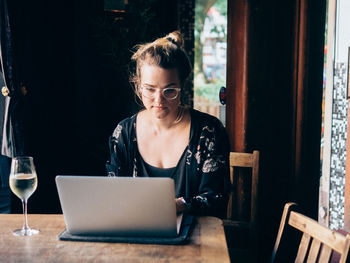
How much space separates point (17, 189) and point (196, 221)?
566 millimetres

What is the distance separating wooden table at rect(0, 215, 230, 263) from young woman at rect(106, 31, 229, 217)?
1.29 ft

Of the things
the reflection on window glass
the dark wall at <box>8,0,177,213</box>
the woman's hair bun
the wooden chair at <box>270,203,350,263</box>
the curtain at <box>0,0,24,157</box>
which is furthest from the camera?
the reflection on window glass

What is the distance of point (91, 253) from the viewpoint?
1.13m

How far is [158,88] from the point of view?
168 cm

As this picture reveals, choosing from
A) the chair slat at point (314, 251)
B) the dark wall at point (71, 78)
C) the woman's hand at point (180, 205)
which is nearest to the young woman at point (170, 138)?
the woman's hand at point (180, 205)

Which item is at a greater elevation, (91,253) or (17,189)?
(17,189)

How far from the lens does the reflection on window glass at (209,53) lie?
18.8 ft

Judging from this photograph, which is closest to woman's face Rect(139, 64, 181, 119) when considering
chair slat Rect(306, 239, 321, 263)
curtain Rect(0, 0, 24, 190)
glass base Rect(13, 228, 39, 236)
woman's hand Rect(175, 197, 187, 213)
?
woman's hand Rect(175, 197, 187, 213)

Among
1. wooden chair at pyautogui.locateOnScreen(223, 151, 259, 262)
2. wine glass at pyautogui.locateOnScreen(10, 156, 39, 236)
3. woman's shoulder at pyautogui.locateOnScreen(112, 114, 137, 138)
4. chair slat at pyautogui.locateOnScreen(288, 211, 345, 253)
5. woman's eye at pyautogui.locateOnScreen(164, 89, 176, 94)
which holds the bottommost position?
wooden chair at pyautogui.locateOnScreen(223, 151, 259, 262)

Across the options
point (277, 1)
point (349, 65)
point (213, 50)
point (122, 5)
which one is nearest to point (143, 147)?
point (277, 1)

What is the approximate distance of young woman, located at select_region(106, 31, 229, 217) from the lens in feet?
5.53

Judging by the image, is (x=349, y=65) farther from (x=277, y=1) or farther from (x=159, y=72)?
(x=159, y=72)

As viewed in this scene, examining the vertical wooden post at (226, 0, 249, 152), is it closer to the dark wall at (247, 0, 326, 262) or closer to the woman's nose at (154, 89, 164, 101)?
the dark wall at (247, 0, 326, 262)

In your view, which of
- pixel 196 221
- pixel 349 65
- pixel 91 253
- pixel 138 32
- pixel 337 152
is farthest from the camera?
pixel 138 32
